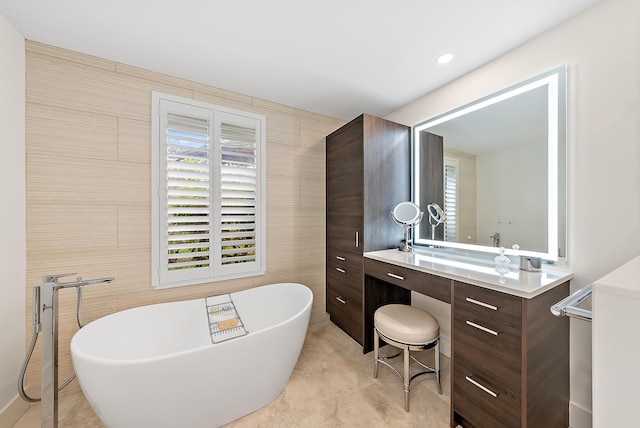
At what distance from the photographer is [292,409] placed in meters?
1.47

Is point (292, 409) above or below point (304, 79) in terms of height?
below

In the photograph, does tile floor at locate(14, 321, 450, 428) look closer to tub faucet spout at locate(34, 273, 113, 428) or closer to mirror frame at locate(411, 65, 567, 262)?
tub faucet spout at locate(34, 273, 113, 428)

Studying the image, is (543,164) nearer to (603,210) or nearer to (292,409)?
(603,210)

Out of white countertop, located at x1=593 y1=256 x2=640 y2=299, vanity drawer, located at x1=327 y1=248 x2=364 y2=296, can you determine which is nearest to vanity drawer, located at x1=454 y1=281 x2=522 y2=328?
white countertop, located at x1=593 y1=256 x2=640 y2=299

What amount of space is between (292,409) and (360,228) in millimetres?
1412

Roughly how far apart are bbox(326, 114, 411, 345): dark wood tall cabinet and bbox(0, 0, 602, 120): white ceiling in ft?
1.64

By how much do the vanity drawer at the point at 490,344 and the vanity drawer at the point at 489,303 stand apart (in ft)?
0.09

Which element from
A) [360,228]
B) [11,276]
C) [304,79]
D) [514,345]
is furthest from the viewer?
[360,228]

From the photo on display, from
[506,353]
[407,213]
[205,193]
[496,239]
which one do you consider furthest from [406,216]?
[205,193]

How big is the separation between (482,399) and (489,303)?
517 millimetres

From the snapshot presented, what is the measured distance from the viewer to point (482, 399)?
3.92 feet

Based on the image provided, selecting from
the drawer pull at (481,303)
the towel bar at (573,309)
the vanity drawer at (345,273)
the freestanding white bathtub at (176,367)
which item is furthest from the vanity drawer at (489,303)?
the freestanding white bathtub at (176,367)

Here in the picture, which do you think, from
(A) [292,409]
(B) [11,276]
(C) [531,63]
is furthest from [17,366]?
(C) [531,63]

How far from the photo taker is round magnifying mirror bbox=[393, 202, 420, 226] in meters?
2.08
